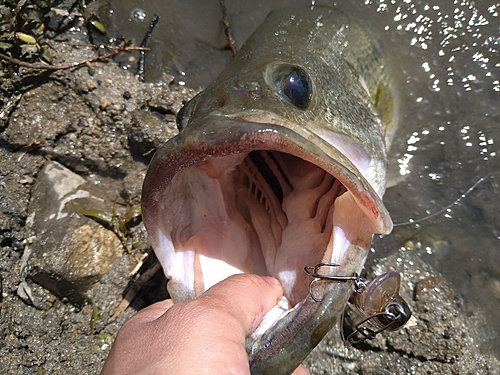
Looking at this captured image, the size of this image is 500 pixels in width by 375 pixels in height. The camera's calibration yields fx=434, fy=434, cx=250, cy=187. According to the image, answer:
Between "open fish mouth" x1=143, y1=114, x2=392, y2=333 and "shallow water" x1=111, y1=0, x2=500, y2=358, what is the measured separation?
44.0 inches

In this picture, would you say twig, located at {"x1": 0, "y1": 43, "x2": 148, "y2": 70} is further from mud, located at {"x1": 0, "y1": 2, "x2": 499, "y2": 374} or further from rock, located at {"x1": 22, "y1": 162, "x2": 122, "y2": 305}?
rock, located at {"x1": 22, "y1": 162, "x2": 122, "y2": 305}

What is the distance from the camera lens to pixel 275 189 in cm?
252

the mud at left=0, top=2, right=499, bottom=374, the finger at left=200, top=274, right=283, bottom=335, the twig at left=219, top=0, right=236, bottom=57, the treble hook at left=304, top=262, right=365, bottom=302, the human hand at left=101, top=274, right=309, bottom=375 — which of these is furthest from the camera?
the twig at left=219, top=0, right=236, bottom=57

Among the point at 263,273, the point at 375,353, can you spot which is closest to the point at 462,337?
the point at 375,353

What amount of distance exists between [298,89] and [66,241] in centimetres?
188

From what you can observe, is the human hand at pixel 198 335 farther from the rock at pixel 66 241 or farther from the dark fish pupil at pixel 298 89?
the rock at pixel 66 241

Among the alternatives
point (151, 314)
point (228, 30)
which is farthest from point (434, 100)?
point (151, 314)

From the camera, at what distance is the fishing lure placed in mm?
1740

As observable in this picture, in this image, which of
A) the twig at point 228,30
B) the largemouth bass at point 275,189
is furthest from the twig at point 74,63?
the largemouth bass at point 275,189

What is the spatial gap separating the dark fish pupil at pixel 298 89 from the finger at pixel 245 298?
0.84 metres

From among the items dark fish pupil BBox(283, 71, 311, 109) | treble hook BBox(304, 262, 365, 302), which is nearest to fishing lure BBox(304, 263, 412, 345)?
treble hook BBox(304, 262, 365, 302)

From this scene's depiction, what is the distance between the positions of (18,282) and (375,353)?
2412 millimetres

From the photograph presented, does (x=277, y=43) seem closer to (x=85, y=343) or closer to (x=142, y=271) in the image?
(x=142, y=271)

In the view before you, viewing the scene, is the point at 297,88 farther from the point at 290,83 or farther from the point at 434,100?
the point at 434,100
